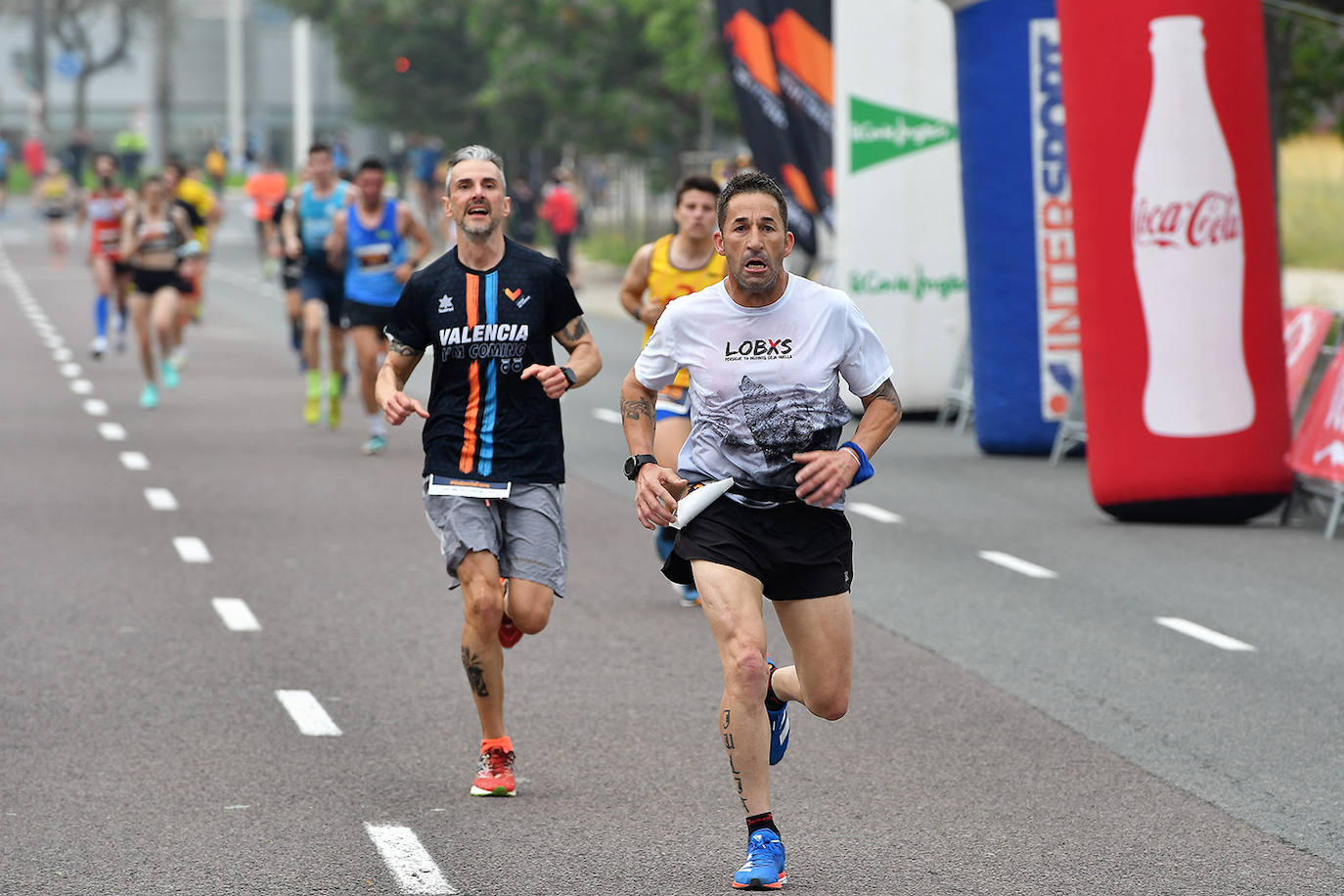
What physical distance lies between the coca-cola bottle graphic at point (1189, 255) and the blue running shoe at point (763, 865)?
25.7ft

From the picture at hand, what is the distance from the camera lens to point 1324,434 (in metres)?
12.9

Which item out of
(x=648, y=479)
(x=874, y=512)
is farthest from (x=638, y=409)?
(x=874, y=512)

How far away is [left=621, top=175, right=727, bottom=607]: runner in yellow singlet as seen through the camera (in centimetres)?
985

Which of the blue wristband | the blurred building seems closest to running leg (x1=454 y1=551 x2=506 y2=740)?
the blue wristband

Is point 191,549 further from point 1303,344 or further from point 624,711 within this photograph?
point 1303,344

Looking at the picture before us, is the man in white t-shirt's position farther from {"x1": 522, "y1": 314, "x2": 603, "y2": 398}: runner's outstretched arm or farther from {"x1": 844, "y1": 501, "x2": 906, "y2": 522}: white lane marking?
{"x1": 844, "y1": 501, "x2": 906, "y2": 522}: white lane marking

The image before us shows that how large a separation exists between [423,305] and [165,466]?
8719 millimetres

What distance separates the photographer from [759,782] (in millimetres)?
5883

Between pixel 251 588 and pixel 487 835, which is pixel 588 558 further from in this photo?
pixel 487 835

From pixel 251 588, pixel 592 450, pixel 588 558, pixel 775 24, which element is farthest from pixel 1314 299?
pixel 251 588

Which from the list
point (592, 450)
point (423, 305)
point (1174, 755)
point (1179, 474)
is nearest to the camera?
point (423, 305)

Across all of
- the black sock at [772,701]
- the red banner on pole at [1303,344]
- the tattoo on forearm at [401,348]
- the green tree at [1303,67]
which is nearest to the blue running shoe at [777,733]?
the black sock at [772,701]

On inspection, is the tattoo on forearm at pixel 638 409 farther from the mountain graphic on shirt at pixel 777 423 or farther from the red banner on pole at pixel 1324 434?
the red banner on pole at pixel 1324 434

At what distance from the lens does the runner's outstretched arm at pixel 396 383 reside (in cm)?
675
